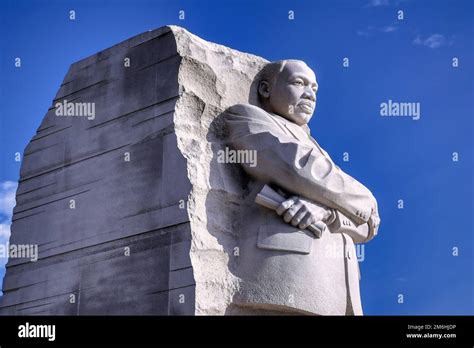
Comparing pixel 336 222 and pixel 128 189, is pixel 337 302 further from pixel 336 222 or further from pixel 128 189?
pixel 128 189

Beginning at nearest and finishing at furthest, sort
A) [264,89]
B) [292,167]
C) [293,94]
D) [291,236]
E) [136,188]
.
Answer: [291,236], [292,167], [136,188], [293,94], [264,89]

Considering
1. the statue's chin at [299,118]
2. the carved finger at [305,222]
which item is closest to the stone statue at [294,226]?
the carved finger at [305,222]

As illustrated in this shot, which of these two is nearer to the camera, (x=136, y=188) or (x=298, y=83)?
(x=136, y=188)

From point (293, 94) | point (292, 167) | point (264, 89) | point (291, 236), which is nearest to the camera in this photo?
point (291, 236)

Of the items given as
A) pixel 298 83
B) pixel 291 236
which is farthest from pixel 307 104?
pixel 291 236

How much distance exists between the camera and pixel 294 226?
320 inches

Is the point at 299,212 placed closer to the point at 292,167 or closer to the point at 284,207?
the point at 284,207

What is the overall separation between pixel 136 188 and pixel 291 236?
4.98 ft

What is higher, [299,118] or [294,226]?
[299,118]

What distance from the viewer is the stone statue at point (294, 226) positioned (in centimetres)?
801

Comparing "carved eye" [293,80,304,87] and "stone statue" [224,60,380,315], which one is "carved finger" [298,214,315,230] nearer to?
"stone statue" [224,60,380,315]

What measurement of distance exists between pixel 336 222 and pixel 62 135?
2978mm

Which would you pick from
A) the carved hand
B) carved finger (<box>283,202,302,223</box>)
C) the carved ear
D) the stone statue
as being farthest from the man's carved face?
carved finger (<box>283,202,302,223</box>)

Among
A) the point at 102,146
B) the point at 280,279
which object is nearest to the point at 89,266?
the point at 102,146
